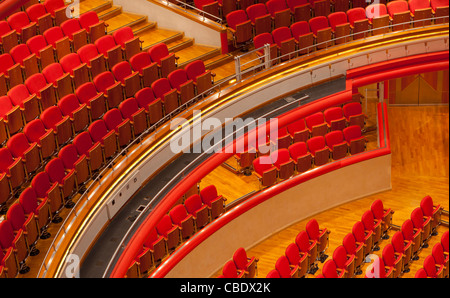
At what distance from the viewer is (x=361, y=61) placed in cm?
331

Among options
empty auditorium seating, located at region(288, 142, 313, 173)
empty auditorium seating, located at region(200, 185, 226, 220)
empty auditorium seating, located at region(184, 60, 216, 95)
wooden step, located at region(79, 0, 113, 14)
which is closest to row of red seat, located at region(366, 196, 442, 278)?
empty auditorium seating, located at region(288, 142, 313, 173)

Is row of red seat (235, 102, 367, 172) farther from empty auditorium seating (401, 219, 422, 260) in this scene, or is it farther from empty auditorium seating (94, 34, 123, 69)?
empty auditorium seating (94, 34, 123, 69)

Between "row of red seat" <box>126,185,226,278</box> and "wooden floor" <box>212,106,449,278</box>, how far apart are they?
21 centimetres

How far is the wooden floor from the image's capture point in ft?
10.6

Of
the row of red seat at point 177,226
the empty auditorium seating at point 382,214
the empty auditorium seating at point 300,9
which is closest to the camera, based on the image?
the row of red seat at point 177,226

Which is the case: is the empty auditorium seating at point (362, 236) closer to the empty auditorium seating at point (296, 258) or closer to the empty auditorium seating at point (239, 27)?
the empty auditorium seating at point (296, 258)

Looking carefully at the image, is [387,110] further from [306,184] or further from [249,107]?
[249,107]

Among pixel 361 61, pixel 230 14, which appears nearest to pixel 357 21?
pixel 361 61

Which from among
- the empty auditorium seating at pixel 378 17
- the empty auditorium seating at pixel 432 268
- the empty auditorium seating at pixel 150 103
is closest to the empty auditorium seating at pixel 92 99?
the empty auditorium seating at pixel 150 103

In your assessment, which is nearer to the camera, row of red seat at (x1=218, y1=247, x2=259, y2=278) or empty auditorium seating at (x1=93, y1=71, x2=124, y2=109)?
row of red seat at (x1=218, y1=247, x2=259, y2=278)

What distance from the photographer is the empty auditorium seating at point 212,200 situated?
119 inches

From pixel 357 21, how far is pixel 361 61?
18cm

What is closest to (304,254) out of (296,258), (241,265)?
(296,258)

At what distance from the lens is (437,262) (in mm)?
2916
